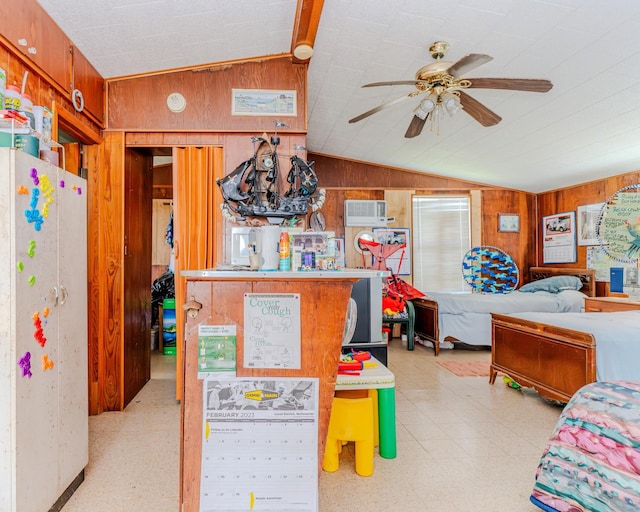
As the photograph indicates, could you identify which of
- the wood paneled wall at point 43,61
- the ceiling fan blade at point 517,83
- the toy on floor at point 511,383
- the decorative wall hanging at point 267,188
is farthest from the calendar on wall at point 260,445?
the toy on floor at point 511,383

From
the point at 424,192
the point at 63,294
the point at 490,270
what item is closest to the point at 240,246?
the point at 63,294

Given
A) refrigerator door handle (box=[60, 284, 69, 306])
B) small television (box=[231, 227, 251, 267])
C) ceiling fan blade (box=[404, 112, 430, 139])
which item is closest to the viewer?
refrigerator door handle (box=[60, 284, 69, 306])

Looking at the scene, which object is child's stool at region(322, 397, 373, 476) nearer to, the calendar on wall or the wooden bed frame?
the calendar on wall

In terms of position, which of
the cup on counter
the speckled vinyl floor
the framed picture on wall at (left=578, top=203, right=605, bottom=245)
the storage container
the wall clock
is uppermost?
the wall clock

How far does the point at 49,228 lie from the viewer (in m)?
1.80

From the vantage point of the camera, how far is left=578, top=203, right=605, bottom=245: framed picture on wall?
5.17 m

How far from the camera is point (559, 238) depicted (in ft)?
19.2

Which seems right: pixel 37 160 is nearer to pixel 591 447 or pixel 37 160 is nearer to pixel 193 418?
pixel 193 418

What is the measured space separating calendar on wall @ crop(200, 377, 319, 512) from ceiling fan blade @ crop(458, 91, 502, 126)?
7.49 ft

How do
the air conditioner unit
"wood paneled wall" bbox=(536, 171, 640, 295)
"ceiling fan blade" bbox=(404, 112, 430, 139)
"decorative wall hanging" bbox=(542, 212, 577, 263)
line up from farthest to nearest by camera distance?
the air conditioner unit, "decorative wall hanging" bbox=(542, 212, 577, 263), "wood paneled wall" bbox=(536, 171, 640, 295), "ceiling fan blade" bbox=(404, 112, 430, 139)

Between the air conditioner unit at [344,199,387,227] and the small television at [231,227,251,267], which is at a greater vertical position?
the air conditioner unit at [344,199,387,227]

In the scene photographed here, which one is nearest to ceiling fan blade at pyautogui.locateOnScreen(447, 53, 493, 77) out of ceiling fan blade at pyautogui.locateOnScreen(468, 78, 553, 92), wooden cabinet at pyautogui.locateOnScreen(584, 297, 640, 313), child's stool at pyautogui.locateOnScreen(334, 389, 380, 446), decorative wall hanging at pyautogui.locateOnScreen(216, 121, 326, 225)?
ceiling fan blade at pyautogui.locateOnScreen(468, 78, 553, 92)

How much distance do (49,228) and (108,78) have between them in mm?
1996

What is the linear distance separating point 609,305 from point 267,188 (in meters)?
3.76
